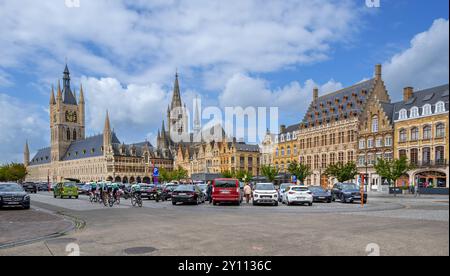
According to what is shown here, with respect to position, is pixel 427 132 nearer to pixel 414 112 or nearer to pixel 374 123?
pixel 414 112

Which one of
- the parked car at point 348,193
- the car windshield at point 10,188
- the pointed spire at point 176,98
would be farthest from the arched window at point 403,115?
the pointed spire at point 176,98

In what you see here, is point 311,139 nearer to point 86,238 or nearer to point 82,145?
point 86,238

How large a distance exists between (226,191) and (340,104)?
2017 inches

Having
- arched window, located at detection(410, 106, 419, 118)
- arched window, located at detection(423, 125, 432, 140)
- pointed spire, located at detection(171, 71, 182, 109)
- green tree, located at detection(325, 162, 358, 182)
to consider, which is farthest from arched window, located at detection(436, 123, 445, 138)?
pointed spire, located at detection(171, 71, 182, 109)

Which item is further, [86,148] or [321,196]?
[86,148]

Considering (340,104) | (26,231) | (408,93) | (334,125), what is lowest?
(26,231)

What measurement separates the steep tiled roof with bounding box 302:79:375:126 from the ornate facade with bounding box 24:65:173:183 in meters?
76.4

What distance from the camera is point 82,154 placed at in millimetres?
148500

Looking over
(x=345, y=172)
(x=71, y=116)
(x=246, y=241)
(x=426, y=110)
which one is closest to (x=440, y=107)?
(x=426, y=110)

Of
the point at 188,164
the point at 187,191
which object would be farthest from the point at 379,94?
the point at 188,164

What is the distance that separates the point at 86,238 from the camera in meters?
10.5

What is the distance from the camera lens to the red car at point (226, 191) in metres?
25.5

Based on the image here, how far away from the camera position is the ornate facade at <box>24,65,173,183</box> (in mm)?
135500

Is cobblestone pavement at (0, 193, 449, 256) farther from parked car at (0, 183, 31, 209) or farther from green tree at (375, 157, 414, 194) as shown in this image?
green tree at (375, 157, 414, 194)
